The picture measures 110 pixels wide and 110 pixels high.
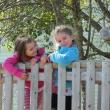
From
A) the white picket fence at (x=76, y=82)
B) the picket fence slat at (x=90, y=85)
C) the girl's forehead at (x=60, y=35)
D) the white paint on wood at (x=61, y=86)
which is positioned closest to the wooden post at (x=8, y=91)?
the white picket fence at (x=76, y=82)

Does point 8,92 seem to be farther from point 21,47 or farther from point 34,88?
point 21,47

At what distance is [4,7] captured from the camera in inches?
345

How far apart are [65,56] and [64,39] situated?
0.82 ft

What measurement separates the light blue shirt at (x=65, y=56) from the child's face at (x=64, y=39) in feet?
0.16

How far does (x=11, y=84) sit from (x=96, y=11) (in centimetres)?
442

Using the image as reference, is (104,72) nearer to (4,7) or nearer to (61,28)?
(61,28)

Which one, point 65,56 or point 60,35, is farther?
point 60,35

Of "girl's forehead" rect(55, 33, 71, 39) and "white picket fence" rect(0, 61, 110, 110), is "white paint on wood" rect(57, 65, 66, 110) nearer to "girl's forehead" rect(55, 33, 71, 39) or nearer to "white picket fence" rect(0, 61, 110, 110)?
"white picket fence" rect(0, 61, 110, 110)

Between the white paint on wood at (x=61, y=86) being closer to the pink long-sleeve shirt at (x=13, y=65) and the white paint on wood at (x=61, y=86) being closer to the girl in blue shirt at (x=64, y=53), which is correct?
the girl in blue shirt at (x=64, y=53)

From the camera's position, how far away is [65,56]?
5.44m

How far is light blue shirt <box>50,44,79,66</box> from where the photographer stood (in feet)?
17.9

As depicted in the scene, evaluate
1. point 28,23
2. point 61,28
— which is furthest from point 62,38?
point 28,23

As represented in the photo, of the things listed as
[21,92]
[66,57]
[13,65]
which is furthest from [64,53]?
[21,92]

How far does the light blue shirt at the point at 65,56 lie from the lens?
5.46 m
